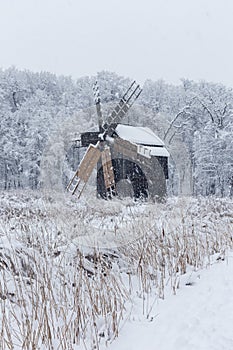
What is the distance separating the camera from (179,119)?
32.7m

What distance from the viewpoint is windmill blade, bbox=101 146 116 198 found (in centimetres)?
1588

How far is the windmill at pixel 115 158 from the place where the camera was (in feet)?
52.8

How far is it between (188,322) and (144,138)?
1538cm

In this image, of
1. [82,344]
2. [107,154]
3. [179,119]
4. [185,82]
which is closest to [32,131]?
[179,119]

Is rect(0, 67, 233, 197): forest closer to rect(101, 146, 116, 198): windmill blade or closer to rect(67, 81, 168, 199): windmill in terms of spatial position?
rect(67, 81, 168, 199): windmill

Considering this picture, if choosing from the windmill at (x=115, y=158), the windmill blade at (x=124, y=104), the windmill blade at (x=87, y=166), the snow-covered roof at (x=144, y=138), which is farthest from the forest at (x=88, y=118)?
the windmill blade at (x=87, y=166)

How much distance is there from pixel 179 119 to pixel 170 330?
31430 mm

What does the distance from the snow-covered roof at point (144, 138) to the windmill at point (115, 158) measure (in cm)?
7

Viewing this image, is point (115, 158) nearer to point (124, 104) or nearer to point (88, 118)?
point (124, 104)

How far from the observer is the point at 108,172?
634 inches

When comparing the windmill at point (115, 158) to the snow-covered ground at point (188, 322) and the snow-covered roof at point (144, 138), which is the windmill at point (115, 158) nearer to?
the snow-covered roof at point (144, 138)

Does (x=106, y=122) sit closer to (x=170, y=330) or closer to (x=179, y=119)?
(x=170, y=330)

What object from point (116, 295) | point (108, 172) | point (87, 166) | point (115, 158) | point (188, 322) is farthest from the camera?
point (115, 158)

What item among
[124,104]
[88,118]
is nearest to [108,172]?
[124,104]
